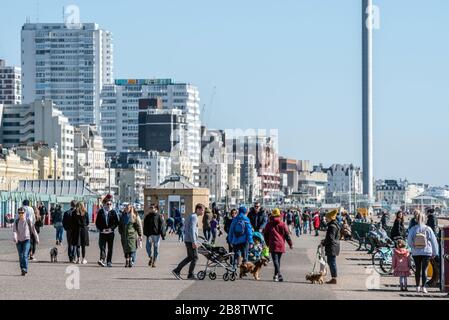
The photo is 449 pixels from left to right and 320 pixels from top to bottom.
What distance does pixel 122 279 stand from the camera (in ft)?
90.9

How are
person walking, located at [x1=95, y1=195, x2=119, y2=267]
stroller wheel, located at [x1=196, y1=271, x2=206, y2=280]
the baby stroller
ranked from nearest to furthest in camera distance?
the baby stroller, stroller wheel, located at [x1=196, y1=271, x2=206, y2=280], person walking, located at [x1=95, y1=195, x2=119, y2=267]

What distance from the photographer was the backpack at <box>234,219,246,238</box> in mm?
30203

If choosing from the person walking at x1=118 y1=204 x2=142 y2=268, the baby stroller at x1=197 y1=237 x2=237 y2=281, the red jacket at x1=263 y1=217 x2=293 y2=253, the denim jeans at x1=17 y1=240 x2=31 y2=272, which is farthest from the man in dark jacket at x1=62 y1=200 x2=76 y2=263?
the red jacket at x1=263 y1=217 x2=293 y2=253

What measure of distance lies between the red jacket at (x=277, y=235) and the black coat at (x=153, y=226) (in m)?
4.84

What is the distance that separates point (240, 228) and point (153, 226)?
12.6 feet

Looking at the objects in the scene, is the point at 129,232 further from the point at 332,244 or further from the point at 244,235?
the point at 332,244

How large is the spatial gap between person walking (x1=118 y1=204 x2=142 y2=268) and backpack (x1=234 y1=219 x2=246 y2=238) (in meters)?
3.10

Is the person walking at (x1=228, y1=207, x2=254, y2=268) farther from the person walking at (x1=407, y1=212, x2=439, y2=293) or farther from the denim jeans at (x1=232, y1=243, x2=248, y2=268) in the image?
the person walking at (x1=407, y1=212, x2=439, y2=293)

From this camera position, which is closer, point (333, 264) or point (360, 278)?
point (333, 264)

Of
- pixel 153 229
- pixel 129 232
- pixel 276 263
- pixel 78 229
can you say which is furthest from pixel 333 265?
pixel 78 229

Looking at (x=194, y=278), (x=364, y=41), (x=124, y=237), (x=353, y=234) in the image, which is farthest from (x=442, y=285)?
(x=364, y=41)

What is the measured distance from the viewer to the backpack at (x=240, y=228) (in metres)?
30.2
